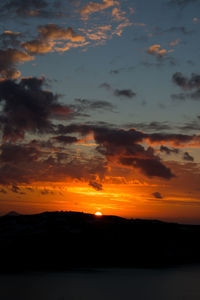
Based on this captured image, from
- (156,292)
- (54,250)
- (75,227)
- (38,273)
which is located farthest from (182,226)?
(156,292)

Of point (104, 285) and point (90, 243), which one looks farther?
point (90, 243)

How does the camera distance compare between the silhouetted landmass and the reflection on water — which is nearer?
the reflection on water

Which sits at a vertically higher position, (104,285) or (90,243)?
(90,243)

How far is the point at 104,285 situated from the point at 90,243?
5875 cm

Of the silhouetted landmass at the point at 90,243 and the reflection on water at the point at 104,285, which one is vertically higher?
the silhouetted landmass at the point at 90,243

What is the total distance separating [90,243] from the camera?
5477 inches

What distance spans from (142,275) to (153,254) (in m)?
36.2

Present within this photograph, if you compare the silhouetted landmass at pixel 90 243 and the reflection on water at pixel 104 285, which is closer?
the reflection on water at pixel 104 285

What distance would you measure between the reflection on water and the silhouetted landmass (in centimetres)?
1764

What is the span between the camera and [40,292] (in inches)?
2813

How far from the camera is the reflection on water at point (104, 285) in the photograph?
6788 cm

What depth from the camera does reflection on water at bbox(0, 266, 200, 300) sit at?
223 ft

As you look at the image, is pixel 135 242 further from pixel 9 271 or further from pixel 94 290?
pixel 94 290

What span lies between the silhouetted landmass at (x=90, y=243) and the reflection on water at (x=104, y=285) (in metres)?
17.6
